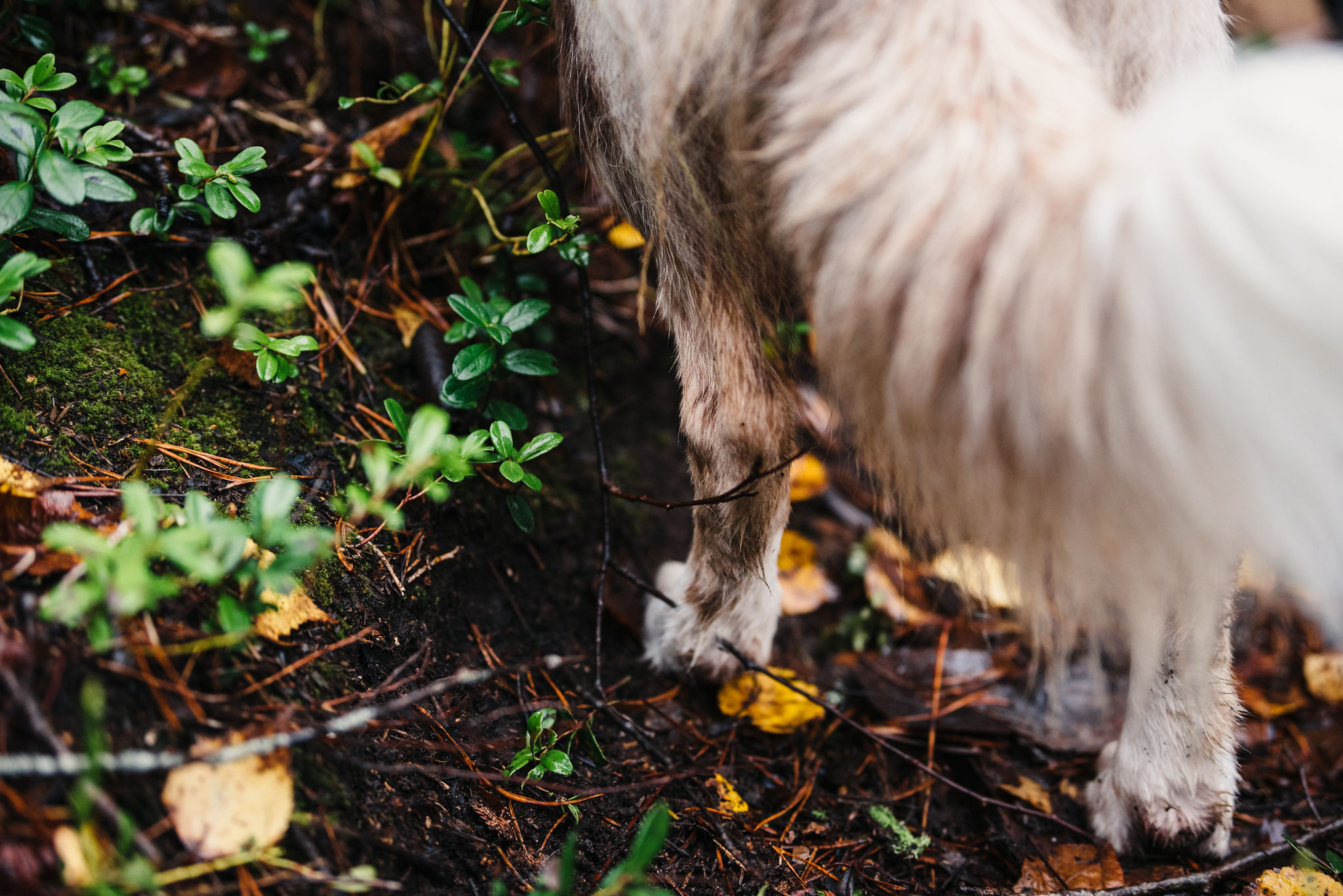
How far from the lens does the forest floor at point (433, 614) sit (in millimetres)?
1066

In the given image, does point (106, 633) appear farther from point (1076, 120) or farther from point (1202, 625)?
point (1202, 625)

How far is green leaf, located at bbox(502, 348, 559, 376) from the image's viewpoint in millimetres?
1729

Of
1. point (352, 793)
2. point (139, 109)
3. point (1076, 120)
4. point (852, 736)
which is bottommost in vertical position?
point (852, 736)

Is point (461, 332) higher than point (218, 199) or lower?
lower

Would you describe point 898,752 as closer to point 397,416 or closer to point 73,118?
point 397,416

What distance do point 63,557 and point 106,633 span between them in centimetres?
22

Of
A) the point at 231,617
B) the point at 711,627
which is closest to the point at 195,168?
the point at 231,617

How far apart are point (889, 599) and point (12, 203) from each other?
210cm

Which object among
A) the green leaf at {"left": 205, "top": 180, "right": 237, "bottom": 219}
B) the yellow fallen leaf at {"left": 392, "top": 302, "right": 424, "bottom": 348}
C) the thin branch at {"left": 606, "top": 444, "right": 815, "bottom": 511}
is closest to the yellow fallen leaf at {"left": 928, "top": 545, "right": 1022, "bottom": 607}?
the thin branch at {"left": 606, "top": 444, "right": 815, "bottom": 511}

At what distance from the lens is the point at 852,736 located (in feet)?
6.43

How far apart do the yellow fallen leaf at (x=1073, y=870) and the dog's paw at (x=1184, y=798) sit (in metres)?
A: 0.10

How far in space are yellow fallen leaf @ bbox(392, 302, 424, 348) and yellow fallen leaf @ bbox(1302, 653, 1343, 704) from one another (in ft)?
8.51

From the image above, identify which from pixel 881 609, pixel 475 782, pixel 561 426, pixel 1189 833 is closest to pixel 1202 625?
pixel 1189 833

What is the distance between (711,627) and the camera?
1.85 metres
